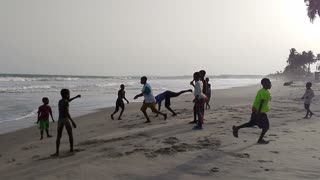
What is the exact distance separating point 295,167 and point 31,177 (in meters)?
4.68

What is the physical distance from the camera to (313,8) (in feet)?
127

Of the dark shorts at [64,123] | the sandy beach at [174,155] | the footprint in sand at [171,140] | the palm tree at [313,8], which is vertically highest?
the palm tree at [313,8]

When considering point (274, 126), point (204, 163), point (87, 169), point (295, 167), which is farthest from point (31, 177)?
point (274, 126)

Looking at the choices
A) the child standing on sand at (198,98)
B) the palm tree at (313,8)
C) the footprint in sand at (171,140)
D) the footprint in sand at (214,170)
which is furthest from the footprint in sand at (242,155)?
the palm tree at (313,8)

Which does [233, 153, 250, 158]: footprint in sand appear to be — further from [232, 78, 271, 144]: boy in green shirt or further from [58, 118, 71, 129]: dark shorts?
[58, 118, 71, 129]: dark shorts

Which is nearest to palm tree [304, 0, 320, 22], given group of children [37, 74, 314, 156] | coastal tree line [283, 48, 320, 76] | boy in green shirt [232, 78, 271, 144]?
group of children [37, 74, 314, 156]

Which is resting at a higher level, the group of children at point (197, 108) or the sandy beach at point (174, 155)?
the group of children at point (197, 108)

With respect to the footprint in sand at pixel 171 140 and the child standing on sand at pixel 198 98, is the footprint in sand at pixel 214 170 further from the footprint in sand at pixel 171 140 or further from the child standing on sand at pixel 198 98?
the child standing on sand at pixel 198 98

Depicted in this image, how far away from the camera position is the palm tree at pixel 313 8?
38.0 meters

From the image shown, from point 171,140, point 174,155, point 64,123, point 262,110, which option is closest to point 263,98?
point 262,110

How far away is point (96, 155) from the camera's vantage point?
814 cm

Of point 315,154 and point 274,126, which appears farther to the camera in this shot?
point 274,126

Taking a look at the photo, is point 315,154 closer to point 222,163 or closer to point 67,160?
point 222,163

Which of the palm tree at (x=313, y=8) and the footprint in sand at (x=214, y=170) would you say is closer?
the footprint in sand at (x=214, y=170)
